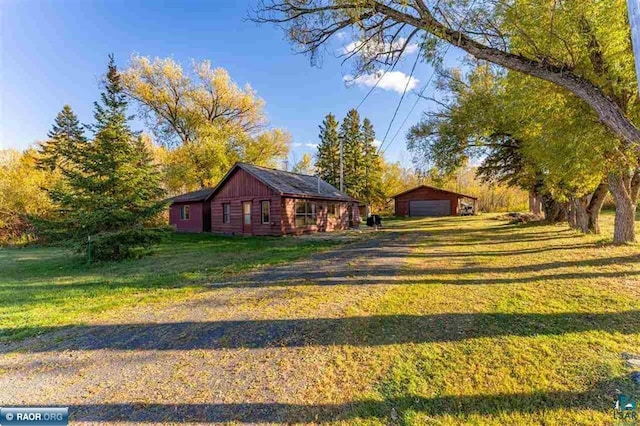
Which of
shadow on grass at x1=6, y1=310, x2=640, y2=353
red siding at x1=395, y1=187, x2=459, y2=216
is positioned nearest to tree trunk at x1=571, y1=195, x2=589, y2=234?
shadow on grass at x1=6, y1=310, x2=640, y2=353

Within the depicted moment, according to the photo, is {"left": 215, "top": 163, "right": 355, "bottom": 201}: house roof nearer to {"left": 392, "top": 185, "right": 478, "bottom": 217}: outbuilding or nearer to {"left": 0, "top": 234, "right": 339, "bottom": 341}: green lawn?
{"left": 0, "top": 234, "right": 339, "bottom": 341}: green lawn

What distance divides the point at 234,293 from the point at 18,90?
11.1 meters

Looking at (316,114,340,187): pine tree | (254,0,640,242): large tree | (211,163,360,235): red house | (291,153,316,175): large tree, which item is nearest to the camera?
(254,0,640,242): large tree

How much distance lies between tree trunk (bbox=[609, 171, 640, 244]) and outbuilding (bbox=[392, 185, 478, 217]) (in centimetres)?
2899

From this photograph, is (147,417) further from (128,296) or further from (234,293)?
(128,296)

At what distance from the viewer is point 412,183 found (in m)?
53.0

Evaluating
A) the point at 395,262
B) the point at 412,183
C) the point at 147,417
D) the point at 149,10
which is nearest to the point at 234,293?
the point at 147,417

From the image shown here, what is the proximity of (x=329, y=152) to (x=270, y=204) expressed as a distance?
882 inches

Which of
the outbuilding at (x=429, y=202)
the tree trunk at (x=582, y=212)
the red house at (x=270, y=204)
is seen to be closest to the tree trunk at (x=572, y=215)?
the tree trunk at (x=582, y=212)

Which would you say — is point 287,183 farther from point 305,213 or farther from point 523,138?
point 523,138

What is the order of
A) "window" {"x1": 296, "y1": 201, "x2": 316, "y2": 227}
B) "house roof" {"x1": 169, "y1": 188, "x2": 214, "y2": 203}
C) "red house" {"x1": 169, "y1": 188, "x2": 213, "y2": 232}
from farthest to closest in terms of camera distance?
"red house" {"x1": 169, "y1": 188, "x2": 213, "y2": 232} < "house roof" {"x1": 169, "y1": 188, "x2": 214, "y2": 203} < "window" {"x1": 296, "y1": 201, "x2": 316, "y2": 227}

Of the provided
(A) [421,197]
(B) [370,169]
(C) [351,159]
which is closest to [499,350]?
(C) [351,159]

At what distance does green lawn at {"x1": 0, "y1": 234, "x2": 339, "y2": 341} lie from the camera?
4.85 meters

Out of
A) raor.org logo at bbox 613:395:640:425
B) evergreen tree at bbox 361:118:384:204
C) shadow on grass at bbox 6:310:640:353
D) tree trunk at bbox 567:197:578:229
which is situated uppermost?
evergreen tree at bbox 361:118:384:204
